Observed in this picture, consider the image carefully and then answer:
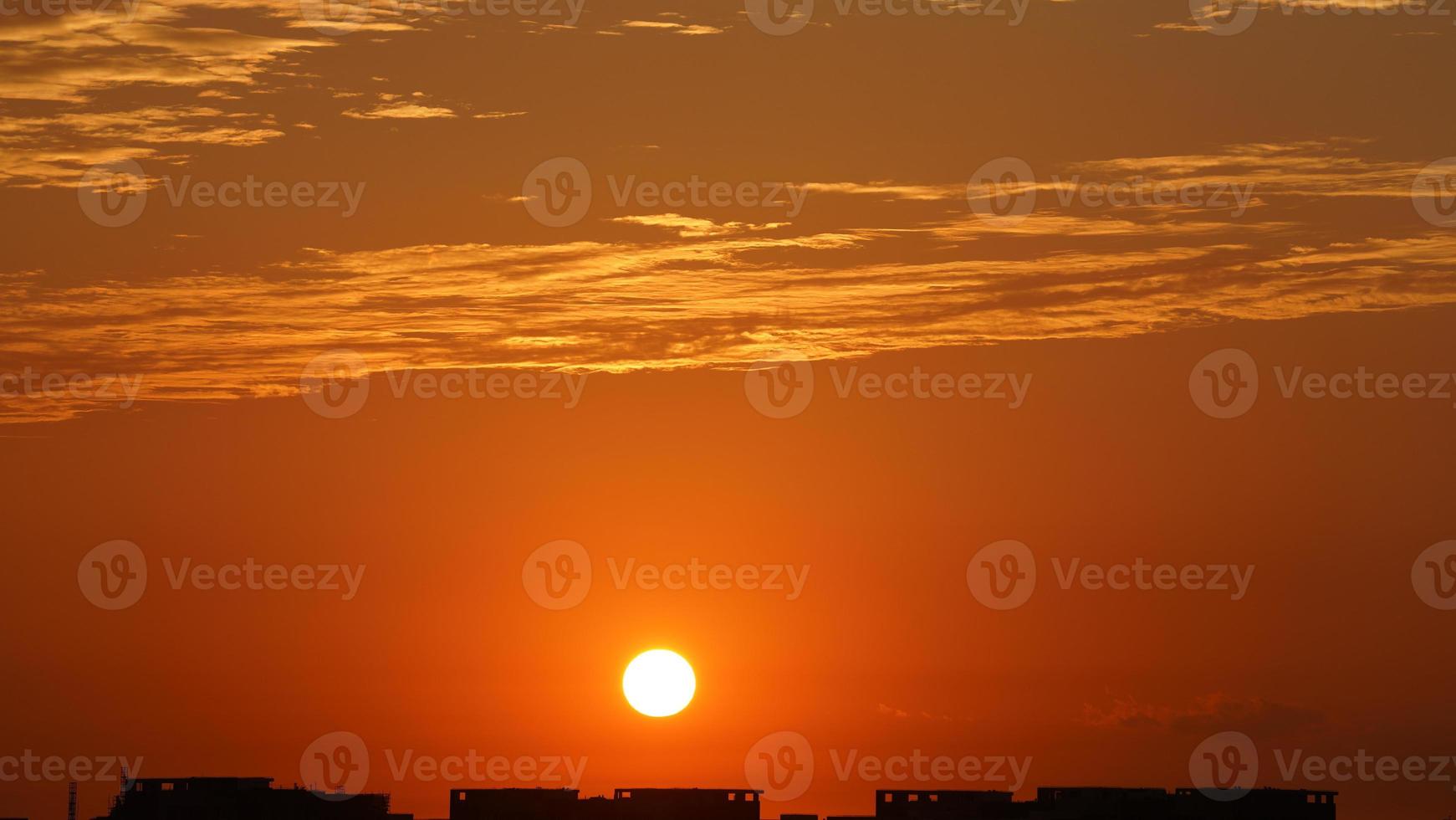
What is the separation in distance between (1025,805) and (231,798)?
45.1 metres

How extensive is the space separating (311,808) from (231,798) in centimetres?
448

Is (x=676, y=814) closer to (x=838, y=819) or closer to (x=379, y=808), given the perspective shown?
(x=838, y=819)

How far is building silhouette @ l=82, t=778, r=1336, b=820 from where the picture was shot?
487 feet

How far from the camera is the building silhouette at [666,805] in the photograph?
148m

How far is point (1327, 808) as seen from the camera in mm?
149750

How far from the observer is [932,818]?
14988 centimetres

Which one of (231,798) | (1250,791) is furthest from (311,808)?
(1250,791)

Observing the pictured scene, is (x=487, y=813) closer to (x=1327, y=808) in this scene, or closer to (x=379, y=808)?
(x=379, y=808)

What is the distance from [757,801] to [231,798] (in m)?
29.8

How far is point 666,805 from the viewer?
148750 mm

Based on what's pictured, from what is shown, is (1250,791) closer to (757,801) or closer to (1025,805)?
(1025,805)

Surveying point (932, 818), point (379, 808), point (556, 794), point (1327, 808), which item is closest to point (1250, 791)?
point (1327, 808)

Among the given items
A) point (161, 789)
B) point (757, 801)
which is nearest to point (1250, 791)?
point (757, 801)

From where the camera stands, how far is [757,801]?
150125 mm
